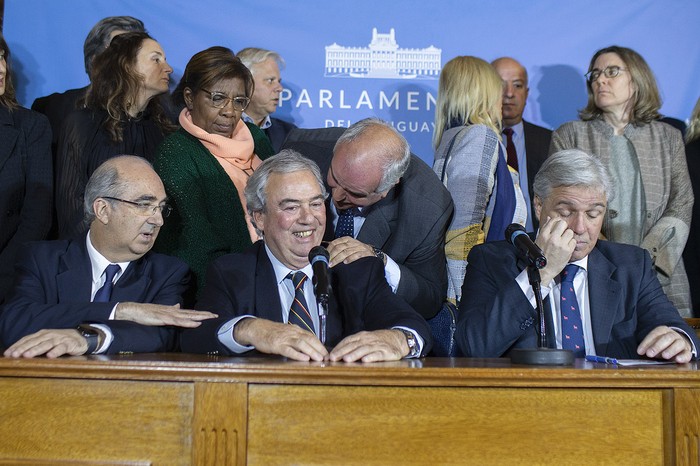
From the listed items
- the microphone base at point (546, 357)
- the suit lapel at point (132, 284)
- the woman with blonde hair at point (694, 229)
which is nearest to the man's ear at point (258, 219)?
the suit lapel at point (132, 284)

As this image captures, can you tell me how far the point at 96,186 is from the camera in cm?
329

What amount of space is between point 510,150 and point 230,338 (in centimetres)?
234

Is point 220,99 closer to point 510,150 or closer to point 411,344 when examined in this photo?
point 411,344

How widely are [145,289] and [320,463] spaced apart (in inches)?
48.6

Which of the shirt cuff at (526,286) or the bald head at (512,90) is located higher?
the bald head at (512,90)

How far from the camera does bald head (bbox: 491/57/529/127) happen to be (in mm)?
4820

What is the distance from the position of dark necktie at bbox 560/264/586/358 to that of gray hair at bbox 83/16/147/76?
2.32 meters

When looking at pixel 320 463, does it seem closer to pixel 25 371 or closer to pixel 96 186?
pixel 25 371

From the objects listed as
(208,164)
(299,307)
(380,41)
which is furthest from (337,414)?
(380,41)

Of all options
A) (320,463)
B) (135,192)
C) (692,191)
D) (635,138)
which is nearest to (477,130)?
(635,138)

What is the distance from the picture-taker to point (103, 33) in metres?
4.23

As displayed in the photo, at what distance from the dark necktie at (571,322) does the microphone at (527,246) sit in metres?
0.48

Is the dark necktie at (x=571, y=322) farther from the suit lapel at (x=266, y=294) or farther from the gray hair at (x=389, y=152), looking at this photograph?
the suit lapel at (x=266, y=294)

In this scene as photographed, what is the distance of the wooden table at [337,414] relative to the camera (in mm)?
2203
